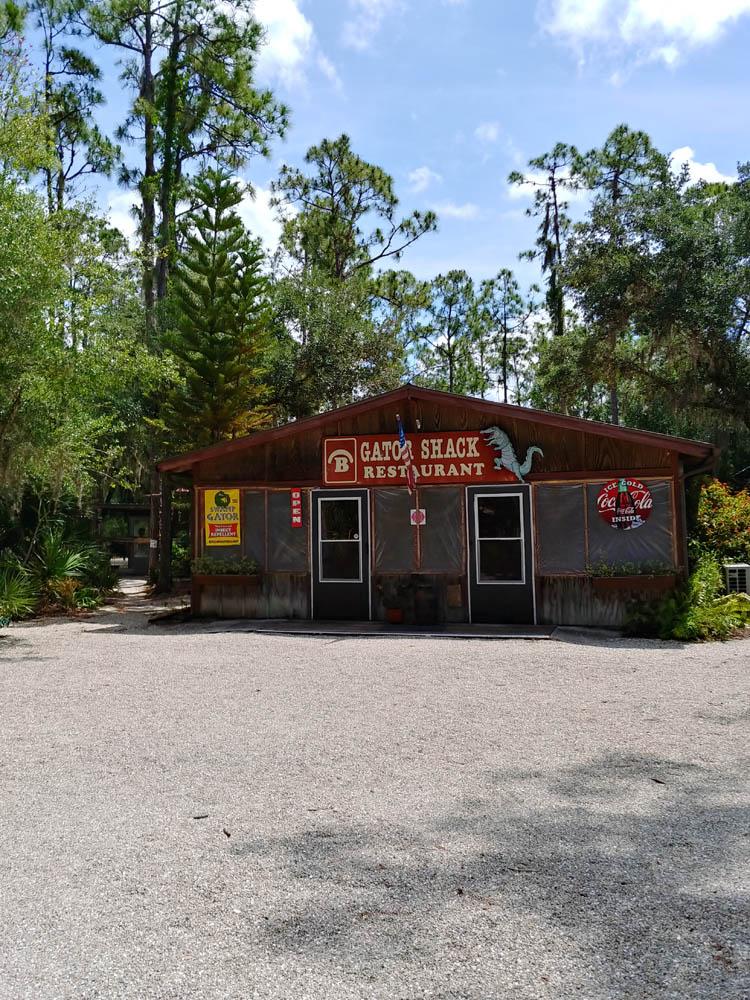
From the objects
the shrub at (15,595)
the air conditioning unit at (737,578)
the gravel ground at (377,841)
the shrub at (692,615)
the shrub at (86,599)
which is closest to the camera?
the gravel ground at (377,841)

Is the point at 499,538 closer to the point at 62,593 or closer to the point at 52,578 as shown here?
the point at 62,593

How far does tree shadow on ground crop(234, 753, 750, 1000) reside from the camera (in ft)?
8.90

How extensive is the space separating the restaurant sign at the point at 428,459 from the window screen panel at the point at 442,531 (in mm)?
225

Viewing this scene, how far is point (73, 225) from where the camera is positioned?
13.1m

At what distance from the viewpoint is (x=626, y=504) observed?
452 inches

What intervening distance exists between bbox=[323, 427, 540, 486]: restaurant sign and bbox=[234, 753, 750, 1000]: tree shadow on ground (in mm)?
7751

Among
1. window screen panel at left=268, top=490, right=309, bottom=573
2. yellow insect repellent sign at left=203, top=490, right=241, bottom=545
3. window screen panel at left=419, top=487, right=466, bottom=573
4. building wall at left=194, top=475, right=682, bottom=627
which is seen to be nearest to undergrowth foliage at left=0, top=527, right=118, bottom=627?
building wall at left=194, top=475, right=682, bottom=627

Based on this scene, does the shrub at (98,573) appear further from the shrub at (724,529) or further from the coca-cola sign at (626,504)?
the shrub at (724,529)

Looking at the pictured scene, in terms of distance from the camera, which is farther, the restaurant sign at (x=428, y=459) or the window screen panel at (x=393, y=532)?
the window screen panel at (x=393, y=532)

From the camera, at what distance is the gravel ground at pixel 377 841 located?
2701mm

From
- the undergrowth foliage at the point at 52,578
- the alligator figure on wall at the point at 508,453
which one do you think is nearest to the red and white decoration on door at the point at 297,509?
the alligator figure on wall at the point at 508,453

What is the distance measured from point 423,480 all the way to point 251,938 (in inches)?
385

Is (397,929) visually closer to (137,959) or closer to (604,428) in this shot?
(137,959)

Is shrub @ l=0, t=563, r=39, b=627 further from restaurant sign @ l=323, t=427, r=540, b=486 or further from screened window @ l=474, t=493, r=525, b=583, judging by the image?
screened window @ l=474, t=493, r=525, b=583
